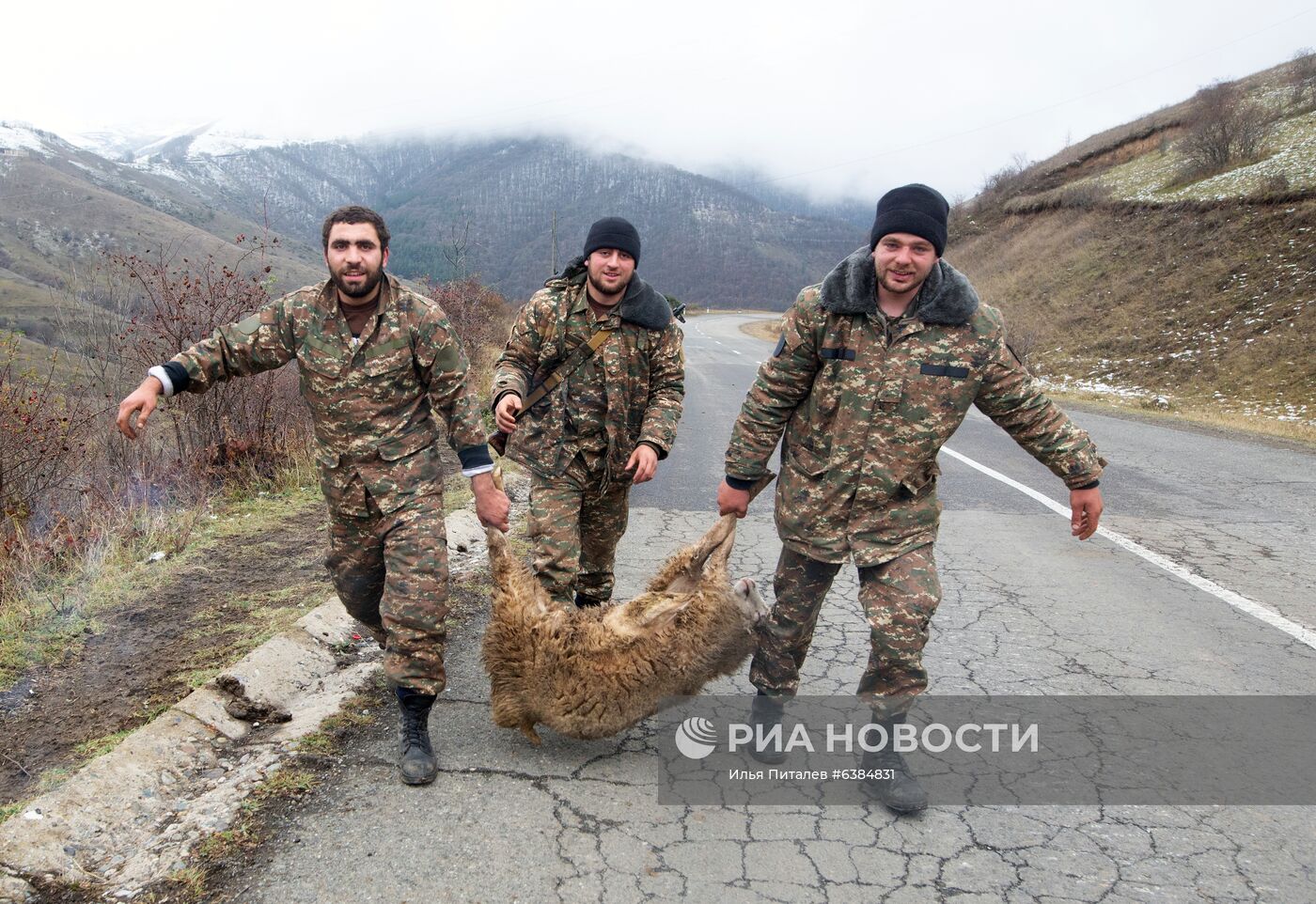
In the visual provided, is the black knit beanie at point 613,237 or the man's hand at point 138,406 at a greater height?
the black knit beanie at point 613,237

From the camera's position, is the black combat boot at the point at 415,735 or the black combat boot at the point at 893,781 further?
the black combat boot at the point at 415,735

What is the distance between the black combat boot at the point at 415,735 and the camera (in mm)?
3115

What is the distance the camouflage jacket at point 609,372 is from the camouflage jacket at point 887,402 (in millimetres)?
832

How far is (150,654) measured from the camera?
158 inches

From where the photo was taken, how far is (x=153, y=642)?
4129 millimetres

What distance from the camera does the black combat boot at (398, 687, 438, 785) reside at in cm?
312

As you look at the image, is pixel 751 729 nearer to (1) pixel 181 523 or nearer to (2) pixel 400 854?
(2) pixel 400 854

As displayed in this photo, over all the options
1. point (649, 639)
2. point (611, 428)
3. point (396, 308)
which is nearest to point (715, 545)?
point (649, 639)

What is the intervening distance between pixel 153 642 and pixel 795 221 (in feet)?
448

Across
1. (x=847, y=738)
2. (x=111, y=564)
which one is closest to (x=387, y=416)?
(x=847, y=738)

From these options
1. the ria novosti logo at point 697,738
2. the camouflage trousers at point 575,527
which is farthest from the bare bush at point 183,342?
the ria novosti logo at point 697,738

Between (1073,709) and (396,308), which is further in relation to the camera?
(1073,709)

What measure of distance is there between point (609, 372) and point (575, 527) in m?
0.76

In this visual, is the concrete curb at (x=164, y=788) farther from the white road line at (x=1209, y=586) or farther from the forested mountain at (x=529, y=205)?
the forested mountain at (x=529, y=205)
